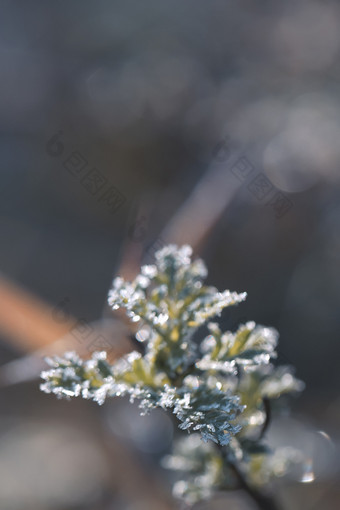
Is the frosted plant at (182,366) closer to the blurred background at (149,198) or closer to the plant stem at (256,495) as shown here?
the plant stem at (256,495)

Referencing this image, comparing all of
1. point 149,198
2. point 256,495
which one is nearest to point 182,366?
point 256,495

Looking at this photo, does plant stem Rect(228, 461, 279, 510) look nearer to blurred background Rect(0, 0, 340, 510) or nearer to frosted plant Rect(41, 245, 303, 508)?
frosted plant Rect(41, 245, 303, 508)

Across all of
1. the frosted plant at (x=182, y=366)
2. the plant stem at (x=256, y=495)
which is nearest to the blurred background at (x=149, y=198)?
the plant stem at (x=256, y=495)

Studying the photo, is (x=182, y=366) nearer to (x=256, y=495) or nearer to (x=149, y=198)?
(x=256, y=495)

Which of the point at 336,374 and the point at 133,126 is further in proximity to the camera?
the point at 133,126

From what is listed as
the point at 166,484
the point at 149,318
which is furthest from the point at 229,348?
the point at 166,484

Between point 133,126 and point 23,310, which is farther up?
point 133,126

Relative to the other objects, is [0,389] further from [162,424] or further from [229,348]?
[229,348]

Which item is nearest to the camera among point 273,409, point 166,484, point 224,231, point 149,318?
point 149,318

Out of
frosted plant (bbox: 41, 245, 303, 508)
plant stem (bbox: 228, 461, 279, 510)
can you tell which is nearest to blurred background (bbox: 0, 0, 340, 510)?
plant stem (bbox: 228, 461, 279, 510)
